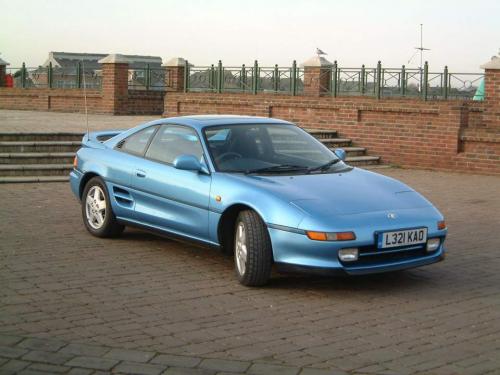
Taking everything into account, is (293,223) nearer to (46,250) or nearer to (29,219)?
(46,250)

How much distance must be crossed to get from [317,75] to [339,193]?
49.8ft

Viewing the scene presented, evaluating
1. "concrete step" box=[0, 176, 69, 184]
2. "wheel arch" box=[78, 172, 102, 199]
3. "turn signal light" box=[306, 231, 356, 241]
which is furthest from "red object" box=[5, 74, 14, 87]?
"turn signal light" box=[306, 231, 356, 241]

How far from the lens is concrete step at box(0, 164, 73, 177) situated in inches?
547

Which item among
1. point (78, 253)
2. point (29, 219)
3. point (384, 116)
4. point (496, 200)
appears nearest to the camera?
point (78, 253)

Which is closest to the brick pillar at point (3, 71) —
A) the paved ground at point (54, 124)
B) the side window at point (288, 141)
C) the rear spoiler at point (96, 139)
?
the paved ground at point (54, 124)

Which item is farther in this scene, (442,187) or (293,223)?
(442,187)

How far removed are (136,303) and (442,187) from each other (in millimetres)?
8999

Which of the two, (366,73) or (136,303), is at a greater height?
(366,73)

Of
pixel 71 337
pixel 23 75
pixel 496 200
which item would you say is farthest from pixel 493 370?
pixel 23 75

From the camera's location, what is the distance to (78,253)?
8328 millimetres

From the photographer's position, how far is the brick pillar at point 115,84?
28.2 m

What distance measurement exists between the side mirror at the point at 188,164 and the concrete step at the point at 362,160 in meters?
9.73

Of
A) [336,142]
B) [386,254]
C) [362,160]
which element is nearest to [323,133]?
[336,142]

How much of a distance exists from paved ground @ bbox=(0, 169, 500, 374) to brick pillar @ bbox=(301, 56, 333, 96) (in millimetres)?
12917
